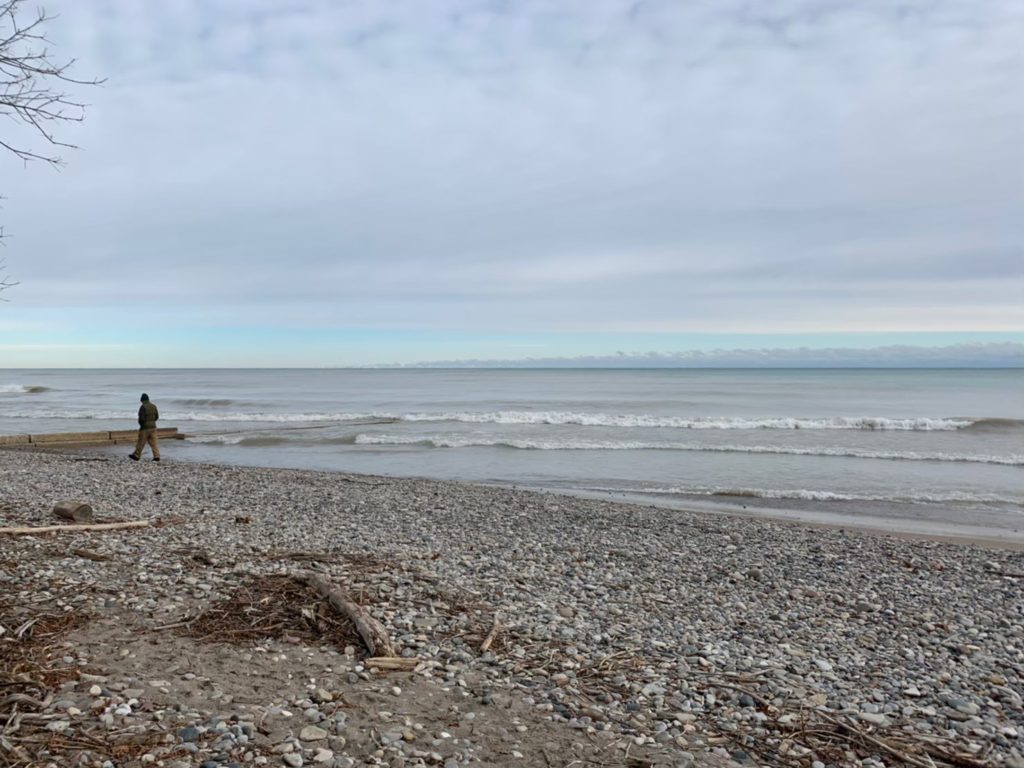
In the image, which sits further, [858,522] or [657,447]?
[657,447]

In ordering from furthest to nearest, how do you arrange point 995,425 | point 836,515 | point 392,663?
1. point 995,425
2. point 836,515
3. point 392,663

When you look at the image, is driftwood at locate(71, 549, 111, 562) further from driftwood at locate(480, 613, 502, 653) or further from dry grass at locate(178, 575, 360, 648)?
driftwood at locate(480, 613, 502, 653)

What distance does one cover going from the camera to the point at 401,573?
288 inches

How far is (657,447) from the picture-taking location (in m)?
26.4

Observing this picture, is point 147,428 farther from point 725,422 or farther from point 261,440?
point 725,422

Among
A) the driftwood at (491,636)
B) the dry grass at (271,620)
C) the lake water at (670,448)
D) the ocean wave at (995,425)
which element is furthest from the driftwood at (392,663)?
the ocean wave at (995,425)

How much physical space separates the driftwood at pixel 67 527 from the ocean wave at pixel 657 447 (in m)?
17.7

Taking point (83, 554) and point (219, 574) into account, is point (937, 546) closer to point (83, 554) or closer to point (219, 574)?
point (219, 574)

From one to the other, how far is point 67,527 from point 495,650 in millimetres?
5917

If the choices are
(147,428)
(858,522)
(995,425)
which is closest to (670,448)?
(858,522)

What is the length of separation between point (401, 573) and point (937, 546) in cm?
862

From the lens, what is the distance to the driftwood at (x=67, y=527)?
7.83 m

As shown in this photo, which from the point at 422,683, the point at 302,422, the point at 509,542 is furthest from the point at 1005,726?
the point at 302,422

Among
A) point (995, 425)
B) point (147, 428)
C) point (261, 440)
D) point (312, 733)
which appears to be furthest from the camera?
point (995, 425)
